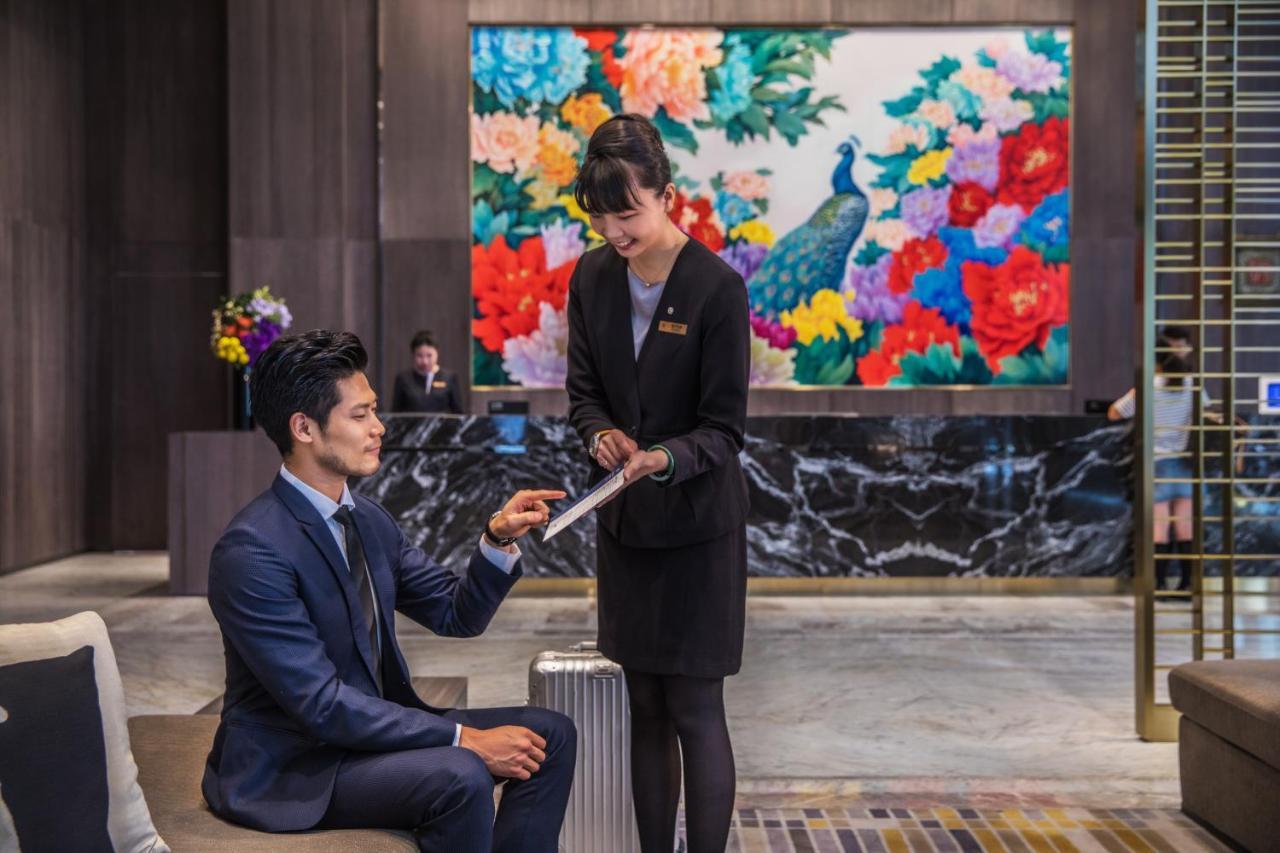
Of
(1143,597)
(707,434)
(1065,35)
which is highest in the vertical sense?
(1065,35)

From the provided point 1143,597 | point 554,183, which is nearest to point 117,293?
point 554,183

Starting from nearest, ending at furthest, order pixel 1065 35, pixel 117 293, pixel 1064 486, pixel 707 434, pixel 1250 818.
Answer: pixel 707 434, pixel 1250 818, pixel 1064 486, pixel 1065 35, pixel 117 293

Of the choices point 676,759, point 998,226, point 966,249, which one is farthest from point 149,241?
point 676,759

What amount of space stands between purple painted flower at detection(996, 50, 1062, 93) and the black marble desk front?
273 cm

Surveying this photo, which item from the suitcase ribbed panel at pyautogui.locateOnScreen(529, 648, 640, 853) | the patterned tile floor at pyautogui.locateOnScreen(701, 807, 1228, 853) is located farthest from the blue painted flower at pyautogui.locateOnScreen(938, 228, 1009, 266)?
the suitcase ribbed panel at pyautogui.locateOnScreen(529, 648, 640, 853)

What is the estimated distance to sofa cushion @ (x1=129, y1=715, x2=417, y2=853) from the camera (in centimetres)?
206

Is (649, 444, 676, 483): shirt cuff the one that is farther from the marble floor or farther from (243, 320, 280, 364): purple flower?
(243, 320, 280, 364): purple flower

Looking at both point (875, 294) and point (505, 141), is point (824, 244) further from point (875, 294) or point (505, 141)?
point (505, 141)

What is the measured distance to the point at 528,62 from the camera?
358 inches

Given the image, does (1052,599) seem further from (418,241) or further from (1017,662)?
(418,241)

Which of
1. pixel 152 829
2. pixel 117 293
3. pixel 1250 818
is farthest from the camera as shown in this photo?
pixel 117 293

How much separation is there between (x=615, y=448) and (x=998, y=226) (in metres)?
7.18

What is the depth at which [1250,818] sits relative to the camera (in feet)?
10.8

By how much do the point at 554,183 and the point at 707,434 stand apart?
682 cm
